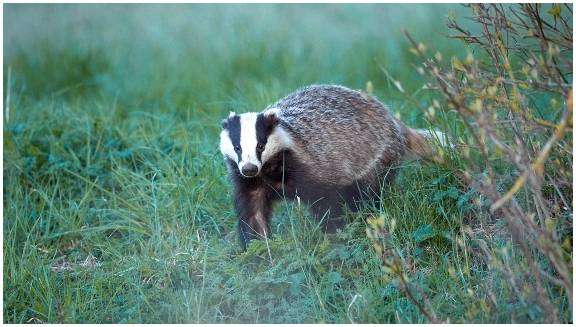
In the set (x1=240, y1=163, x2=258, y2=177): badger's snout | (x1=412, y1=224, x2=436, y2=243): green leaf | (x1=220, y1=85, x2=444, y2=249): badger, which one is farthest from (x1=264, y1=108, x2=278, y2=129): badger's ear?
(x1=412, y1=224, x2=436, y2=243): green leaf

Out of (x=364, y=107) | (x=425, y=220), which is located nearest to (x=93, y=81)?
(x=364, y=107)

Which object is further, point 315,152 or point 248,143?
point 315,152

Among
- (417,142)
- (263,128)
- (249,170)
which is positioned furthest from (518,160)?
(417,142)

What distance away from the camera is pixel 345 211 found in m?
4.89

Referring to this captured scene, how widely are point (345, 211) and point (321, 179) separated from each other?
237mm

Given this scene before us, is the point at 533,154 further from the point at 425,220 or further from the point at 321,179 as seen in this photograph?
the point at 321,179

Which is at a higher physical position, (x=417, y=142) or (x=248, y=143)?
(x=248, y=143)

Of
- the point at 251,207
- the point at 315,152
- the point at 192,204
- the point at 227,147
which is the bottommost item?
the point at 192,204

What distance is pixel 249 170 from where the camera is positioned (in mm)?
4430

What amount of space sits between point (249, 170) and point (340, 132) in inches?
37.9

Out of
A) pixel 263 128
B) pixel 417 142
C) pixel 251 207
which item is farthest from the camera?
pixel 417 142

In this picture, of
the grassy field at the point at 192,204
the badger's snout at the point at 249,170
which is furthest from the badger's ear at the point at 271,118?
the grassy field at the point at 192,204

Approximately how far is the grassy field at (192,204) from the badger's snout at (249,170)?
0.36 metres

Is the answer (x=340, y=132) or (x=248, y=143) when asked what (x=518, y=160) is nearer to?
(x=248, y=143)
